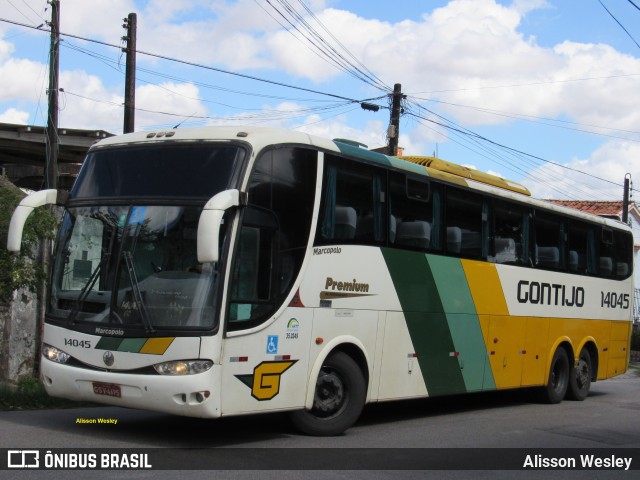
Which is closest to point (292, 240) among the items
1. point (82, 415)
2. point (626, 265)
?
point (82, 415)

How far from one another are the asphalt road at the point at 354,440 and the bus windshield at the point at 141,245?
1291 millimetres

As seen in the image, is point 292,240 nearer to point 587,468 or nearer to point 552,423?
point 587,468

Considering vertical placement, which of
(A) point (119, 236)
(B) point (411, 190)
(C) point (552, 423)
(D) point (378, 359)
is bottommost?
(C) point (552, 423)

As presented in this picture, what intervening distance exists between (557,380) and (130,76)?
39.3 feet

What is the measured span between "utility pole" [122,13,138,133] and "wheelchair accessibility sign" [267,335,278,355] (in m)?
11.5

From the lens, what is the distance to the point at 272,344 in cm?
867

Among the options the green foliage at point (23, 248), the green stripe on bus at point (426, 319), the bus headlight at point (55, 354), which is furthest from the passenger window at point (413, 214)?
the green foliage at point (23, 248)

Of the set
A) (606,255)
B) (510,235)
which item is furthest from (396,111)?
(510,235)

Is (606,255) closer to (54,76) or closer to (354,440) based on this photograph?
(354,440)

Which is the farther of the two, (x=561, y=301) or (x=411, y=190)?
(x=561, y=301)

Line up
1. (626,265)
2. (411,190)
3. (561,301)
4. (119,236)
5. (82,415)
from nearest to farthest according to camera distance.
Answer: (119,236) → (82,415) → (411,190) → (561,301) → (626,265)

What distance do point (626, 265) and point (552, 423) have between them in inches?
263

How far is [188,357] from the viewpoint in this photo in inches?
313

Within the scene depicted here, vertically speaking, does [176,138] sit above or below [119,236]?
above
